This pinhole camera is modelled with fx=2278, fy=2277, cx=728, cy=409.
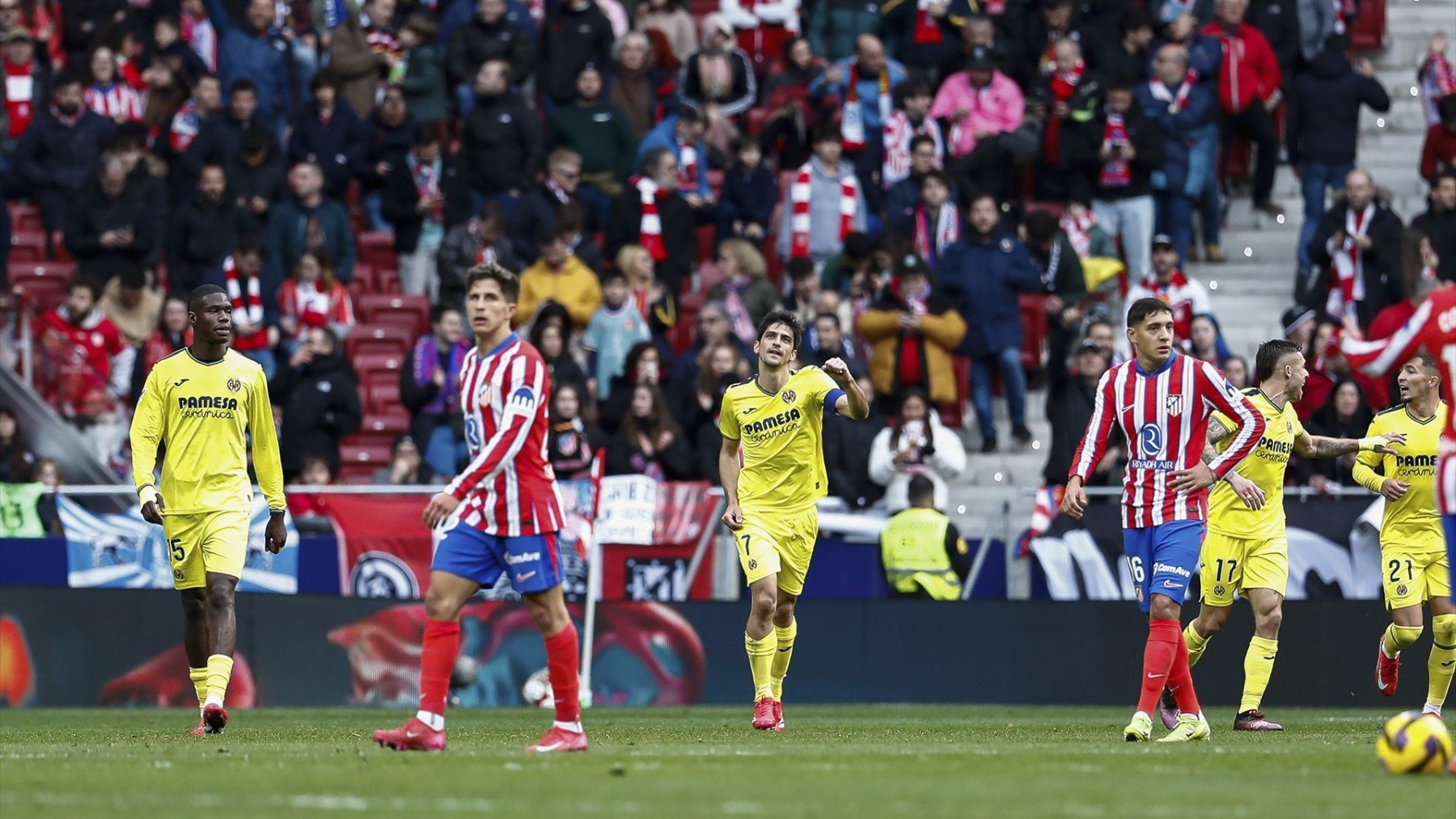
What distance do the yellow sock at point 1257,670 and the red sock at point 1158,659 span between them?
2083mm

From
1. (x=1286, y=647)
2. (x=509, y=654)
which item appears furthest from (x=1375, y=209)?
(x=509, y=654)

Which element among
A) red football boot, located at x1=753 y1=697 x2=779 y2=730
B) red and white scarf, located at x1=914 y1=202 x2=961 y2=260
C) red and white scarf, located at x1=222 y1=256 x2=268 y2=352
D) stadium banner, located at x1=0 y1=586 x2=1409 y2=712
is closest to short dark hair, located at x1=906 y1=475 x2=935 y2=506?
stadium banner, located at x1=0 y1=586 x2=1409 y2=712

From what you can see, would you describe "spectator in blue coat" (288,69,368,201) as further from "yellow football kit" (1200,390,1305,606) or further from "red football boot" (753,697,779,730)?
"yellow football kit" (1200,390,1305,606)

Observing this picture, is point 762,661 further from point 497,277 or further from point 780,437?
point 497,277

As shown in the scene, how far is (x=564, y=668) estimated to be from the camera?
1152 centimetres

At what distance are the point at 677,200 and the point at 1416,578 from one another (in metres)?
10.2

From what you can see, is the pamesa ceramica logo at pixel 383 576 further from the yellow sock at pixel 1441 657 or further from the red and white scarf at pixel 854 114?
the yellow sock at pixel 1441 657

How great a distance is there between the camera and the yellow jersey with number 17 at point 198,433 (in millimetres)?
14281

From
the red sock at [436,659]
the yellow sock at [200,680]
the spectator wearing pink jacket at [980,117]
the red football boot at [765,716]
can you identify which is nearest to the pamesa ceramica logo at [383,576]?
the yellow sock at [200,680]

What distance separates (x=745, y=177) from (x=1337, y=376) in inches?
260

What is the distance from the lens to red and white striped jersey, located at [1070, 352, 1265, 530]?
13258mm

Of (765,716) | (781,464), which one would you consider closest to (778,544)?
(781,464)

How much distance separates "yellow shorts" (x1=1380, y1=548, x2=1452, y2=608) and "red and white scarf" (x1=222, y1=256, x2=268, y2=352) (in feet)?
37.6

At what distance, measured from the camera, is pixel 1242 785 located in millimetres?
9969
